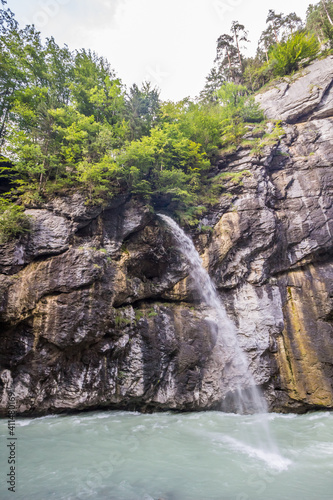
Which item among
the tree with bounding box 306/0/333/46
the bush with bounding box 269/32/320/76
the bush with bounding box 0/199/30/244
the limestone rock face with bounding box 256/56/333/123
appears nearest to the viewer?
the bush with bounding box 0/199/30/244

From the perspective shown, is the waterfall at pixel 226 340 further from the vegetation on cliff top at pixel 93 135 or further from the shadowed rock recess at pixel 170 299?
the vegetation on cliff top at pixel 93 135

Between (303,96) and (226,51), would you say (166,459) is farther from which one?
(226,51)

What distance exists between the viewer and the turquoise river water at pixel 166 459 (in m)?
4.39

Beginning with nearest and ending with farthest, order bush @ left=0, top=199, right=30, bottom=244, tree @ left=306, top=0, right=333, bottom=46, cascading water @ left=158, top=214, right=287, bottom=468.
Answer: bush @ left=0, top=199, right=30, bottom=244
cascading water @ left=158, top=214, right=287, bottom=468
tree @ left=306, top=0, right=333, bottom=46

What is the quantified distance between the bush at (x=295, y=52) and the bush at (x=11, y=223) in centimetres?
2029

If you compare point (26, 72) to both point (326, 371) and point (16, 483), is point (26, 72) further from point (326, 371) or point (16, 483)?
point (326, 371)

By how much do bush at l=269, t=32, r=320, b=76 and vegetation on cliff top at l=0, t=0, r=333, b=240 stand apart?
41 cm

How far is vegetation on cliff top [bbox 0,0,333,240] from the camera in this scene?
972 centimetres

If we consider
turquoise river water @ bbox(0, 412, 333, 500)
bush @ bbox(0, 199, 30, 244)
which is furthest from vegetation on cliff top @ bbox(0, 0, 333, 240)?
turquoise river water @ bbox(0, 412, 333, 500)

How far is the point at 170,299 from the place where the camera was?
409 inches

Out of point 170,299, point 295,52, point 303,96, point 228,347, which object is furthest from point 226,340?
point 295,52

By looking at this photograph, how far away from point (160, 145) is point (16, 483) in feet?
38.9

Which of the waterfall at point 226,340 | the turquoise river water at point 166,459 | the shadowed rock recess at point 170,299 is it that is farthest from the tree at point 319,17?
the turquoise river water at point 166,459

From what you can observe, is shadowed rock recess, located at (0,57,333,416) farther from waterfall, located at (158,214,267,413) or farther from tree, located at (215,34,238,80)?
tree, located at (215,34,238,80)
